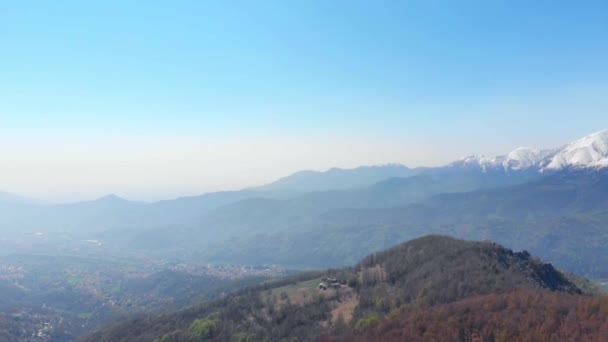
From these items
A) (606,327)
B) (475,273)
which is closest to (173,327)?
(475,273)

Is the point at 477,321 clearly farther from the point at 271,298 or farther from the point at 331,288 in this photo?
the point at 271,298

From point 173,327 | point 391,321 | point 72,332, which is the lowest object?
point 72,332

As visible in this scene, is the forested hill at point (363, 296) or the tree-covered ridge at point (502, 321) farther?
the forested hill at point (363, 296)

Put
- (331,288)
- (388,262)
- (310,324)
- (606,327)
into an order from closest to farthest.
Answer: (606,327), (310,324), (331,288), (388,262)

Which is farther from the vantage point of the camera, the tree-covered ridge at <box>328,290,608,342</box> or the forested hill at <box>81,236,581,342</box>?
the forested hill at <box>81,236,581,342</box>

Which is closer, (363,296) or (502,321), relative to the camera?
(502,321)

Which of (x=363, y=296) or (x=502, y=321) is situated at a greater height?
(x=502, y=321)

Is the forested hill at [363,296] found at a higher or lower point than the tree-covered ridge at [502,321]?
lower

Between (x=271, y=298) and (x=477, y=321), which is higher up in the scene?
(x=477, y=321)
